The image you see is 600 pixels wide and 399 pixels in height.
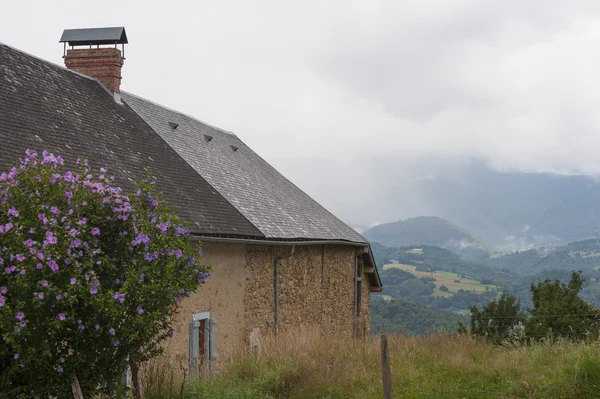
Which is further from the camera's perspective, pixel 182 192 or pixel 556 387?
pixel 182 192

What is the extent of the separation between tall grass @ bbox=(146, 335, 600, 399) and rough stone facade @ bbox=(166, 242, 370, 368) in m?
1.67

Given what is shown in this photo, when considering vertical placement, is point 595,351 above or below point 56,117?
below

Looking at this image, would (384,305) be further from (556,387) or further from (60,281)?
(60,281)

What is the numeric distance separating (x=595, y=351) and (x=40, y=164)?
9.02 meters

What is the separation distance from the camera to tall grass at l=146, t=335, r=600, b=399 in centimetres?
Answer: 1016

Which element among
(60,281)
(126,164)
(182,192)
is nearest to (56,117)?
(126,164)

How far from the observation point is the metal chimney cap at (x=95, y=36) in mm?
20297

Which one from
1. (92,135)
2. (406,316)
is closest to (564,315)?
(92,135)

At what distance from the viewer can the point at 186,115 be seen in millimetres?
23922

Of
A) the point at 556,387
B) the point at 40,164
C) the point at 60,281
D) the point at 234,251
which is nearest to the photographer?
the point at 60,281

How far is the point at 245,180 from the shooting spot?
68.7 feet

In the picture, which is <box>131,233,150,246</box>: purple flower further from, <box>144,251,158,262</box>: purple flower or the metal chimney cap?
the metal chimney cap

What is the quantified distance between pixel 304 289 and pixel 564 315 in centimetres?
647

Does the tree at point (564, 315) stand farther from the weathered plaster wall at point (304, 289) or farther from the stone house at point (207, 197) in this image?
the stone house at point (207, 197)
